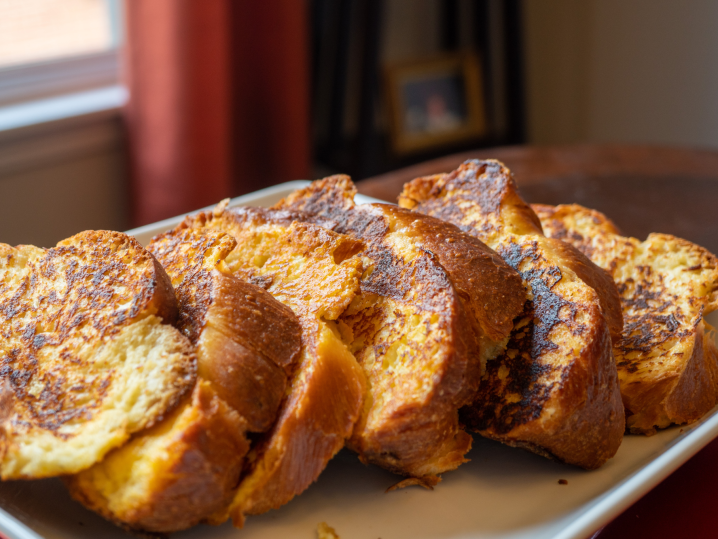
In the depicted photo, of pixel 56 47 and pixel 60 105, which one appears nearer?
pixel 60 105

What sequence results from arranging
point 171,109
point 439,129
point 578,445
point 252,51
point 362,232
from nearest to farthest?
1. point 578,445
2. point 362,232
3. point 171,109
4. point 252,51
5. point 439,129

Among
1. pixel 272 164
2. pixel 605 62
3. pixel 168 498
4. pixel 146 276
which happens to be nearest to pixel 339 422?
pixel 168 498

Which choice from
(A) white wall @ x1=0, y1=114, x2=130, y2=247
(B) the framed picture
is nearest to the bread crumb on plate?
(A) white wall @ x1=0, y1=114, x2=130, y2=247

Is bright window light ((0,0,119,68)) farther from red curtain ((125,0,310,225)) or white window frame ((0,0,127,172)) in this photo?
red curtain ((125,0,310,225))

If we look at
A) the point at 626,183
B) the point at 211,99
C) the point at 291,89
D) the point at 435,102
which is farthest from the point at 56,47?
the point at 626,183

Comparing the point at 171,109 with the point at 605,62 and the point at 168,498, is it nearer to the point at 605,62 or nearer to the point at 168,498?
the point at 168,498

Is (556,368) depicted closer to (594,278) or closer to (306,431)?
(594,278)

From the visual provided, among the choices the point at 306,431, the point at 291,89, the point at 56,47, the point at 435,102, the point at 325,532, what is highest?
the point at 56,47
